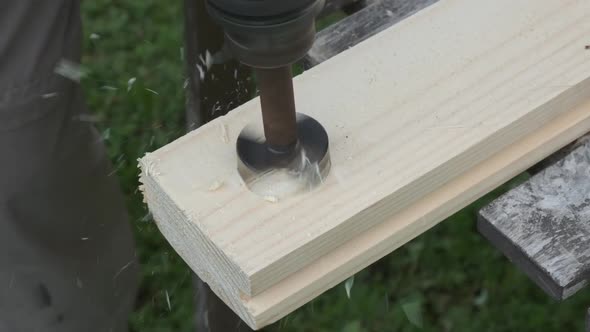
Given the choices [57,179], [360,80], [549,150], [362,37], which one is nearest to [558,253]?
[549,150]

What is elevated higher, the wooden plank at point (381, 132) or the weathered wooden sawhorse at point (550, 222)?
the wooden plank at point (381, 132)

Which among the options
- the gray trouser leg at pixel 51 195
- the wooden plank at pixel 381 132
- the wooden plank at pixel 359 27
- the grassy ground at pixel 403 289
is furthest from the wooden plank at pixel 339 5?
the grassy ground at pixel 403 289

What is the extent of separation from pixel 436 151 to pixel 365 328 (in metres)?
1.34

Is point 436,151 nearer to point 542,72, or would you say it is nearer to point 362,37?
point 542,72

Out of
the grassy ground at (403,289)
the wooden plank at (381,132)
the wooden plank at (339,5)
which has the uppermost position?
the wooden plank at (381,132)

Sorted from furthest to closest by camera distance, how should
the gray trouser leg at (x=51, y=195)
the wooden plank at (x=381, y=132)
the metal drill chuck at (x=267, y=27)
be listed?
1. the gray trouser leg at (x=51, y=195)
2. the wooden plank at (x=381, y=132)
3. the metal drill chuck at (x=267, y=27)

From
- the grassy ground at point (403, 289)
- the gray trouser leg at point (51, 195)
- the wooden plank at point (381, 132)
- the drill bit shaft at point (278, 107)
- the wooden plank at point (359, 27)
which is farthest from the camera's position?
the grassy ground at point (403, 289)

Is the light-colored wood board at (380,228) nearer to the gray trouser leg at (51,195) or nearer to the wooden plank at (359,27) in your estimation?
the wooden plank at (359,27)

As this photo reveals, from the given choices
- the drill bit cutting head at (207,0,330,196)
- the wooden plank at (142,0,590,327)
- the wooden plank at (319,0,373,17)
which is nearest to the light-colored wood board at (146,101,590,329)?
the wooden plank at (142,0,590,327)

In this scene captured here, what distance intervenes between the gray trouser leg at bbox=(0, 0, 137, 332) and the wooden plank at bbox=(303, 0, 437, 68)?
22.7 inches

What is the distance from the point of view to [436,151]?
1.30 meters

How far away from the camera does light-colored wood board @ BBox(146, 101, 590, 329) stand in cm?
123

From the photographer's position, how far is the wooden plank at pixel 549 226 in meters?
1.34

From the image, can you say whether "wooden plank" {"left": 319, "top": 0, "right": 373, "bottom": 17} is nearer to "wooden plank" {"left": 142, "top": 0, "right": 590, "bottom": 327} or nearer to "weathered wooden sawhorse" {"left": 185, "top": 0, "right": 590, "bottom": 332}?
"weathered wooden sawhorse" {"left": 185, "top": 0, "right": 590, "bottom": 332}
